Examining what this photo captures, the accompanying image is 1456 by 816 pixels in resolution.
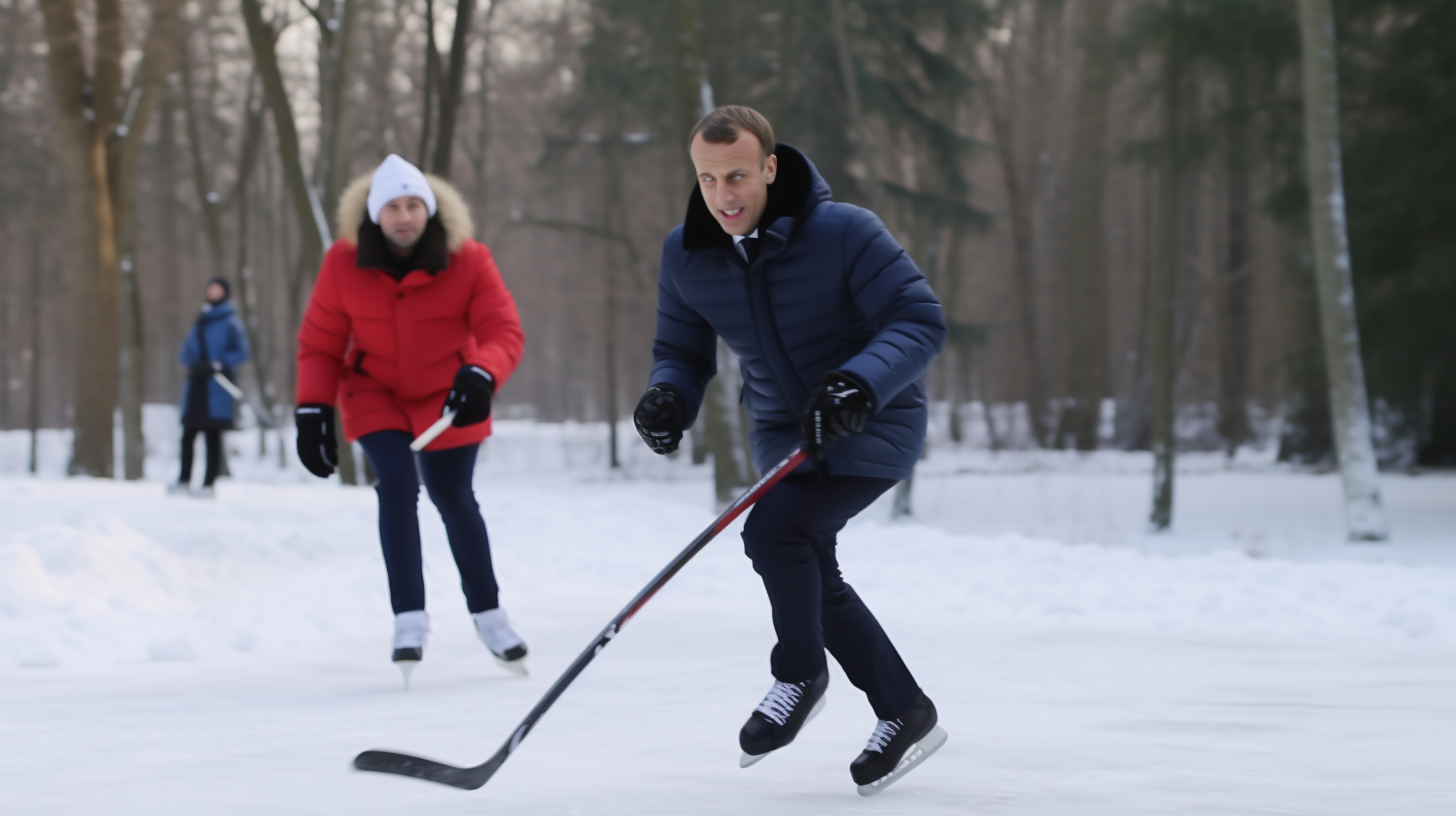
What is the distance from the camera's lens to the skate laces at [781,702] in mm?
3295

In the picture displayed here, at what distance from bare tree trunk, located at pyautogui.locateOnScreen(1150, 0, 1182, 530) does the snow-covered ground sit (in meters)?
1.32

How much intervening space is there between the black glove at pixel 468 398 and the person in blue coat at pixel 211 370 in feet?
25.5

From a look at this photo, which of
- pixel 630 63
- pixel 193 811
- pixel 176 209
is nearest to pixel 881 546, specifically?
pixel 193 811

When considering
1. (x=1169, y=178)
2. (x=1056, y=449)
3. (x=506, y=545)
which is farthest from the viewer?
(x=1056, y=449)

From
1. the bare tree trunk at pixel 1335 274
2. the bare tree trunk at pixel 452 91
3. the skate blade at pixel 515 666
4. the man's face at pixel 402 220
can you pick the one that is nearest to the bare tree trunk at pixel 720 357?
the bare tree trunk at pixel 452 91

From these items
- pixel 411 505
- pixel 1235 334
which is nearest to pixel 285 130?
pixel 411 505

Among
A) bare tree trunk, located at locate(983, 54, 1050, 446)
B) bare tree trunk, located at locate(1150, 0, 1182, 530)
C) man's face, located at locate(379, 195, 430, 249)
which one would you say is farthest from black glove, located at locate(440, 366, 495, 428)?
bare tree trunk, located at locate(983, 54, 1050, 446)

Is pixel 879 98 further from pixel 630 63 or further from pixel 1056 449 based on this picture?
pixel 1056 449

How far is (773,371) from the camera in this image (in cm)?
334

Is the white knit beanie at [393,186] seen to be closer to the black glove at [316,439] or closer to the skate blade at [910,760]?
the black glove at [316,439]

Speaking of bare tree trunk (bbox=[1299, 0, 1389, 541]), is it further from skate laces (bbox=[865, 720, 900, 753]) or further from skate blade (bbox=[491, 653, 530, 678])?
skate laces (bbox=[865, 720, 900, 753])

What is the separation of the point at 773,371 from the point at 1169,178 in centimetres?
1059

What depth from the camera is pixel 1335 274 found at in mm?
11508

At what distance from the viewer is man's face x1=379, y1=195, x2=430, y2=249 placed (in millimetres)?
5020
